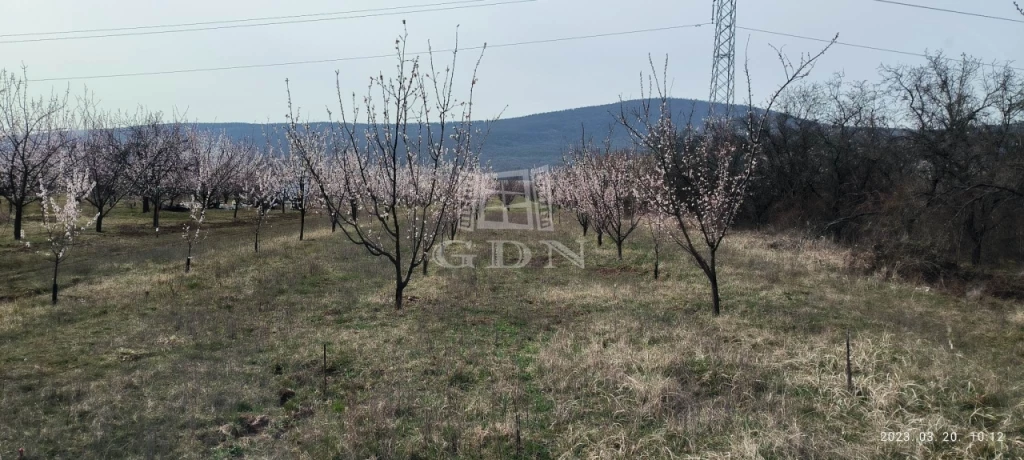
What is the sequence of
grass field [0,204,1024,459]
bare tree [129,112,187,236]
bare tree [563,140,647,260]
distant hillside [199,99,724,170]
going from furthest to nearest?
distant hillside [199,99,724,170] < bare tree [129,112,187,236] < bare tree [563,140,647,260] < grass field [0,204,1024,459]

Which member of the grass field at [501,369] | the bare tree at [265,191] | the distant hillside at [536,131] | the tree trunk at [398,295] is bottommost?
the grass field at [501,369]

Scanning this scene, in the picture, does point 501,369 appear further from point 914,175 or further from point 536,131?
point 536,131

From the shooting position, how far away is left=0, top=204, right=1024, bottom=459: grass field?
4176 millimetres

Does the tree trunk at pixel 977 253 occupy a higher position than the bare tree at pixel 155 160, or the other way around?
the bare tree at pixel 155 160

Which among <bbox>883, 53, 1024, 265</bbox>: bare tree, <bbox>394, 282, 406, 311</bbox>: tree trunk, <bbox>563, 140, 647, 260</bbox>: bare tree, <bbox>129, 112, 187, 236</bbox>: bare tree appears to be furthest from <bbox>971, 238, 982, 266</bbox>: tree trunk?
<bbox>129, 112, 187, 236</bbox>: bare tree

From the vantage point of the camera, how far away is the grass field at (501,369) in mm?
4176

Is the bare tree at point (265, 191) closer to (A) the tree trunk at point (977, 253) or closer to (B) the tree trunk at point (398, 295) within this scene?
(B) the tree trunk at point (398, 295)

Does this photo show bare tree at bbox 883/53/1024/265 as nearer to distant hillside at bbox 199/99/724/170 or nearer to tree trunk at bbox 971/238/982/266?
tree trunk at bbox 971/238/982/266

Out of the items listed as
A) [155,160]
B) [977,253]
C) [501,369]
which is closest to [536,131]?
[155,160]

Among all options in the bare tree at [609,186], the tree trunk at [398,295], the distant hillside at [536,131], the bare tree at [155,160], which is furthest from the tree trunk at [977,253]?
the distant hillside at [536,131]

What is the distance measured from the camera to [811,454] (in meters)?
3.79

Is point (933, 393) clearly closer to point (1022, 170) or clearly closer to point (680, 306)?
point (680, 306)

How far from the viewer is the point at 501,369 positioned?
232 inches

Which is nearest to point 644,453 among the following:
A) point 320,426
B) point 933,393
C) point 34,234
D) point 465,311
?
point 320,426
